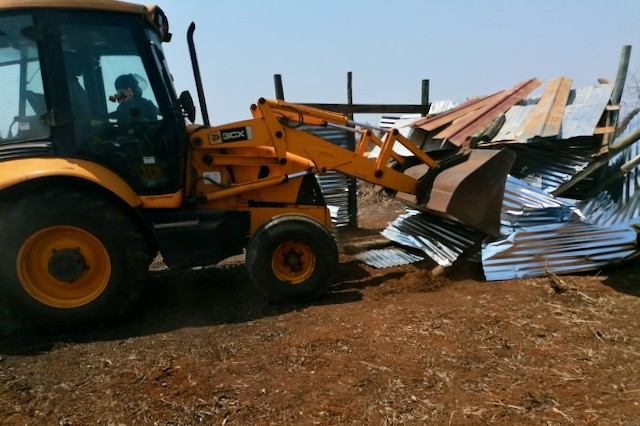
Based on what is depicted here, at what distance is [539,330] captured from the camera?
3.67 metres

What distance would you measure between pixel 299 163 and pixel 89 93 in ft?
6.82

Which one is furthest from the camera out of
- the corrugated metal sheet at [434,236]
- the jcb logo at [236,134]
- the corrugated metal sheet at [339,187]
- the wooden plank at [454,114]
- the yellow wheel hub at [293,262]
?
the corrugated metal sheet at [339,187]

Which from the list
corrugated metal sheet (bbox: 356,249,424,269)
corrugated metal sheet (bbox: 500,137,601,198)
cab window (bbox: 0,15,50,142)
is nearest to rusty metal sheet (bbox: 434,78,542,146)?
corrugated metal sheet (bbox: 500,137,601,198)

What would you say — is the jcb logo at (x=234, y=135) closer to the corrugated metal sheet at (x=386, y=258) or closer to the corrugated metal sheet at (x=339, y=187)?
the corrugated metal sheet at (x=386, y=258)

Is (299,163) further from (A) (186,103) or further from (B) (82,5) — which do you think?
(B) (82,5)

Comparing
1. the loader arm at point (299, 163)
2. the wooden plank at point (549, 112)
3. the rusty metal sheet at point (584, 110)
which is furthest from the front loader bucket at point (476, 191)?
the rusty metal sheet at point (584, 110)

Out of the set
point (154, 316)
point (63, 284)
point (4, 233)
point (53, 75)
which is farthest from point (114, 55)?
point (154, 316)

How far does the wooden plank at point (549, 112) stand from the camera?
20.5 ft

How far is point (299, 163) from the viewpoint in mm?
4906

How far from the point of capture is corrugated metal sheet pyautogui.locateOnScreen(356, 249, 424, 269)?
5875 millimetres

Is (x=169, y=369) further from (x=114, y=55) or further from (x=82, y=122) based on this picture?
(x=114, y=55)

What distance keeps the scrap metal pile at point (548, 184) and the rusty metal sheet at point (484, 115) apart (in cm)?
1

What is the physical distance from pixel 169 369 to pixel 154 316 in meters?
1.29

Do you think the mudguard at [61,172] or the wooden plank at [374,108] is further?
the wooden plank at [374,108]
